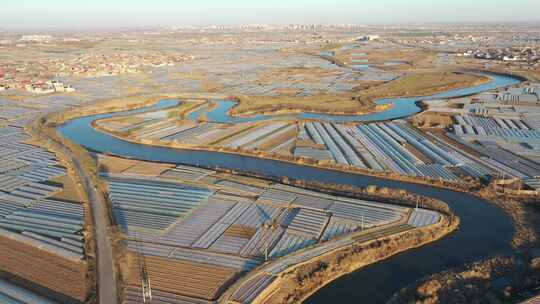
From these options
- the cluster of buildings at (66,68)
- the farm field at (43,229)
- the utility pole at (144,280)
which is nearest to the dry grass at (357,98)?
the farm field at (43,229)

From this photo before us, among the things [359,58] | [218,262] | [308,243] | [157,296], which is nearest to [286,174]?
[308,243]

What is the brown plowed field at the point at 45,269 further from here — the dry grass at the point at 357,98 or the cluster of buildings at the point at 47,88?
the cluster of buildings at the point at 47,88

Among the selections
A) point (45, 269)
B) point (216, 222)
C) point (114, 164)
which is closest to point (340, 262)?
point (216, 222)

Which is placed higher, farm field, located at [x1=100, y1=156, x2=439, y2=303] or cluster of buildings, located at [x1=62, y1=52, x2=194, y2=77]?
cluster of buildings, located at [x1=62, y1=52, x2=194, y2=77]

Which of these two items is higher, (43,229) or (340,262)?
(43,229)

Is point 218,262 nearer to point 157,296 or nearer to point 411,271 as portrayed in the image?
point 157,296

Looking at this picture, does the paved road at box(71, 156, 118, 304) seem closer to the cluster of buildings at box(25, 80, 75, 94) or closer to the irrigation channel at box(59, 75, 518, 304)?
the irrigation channel at box(59, 75, 518, 304)

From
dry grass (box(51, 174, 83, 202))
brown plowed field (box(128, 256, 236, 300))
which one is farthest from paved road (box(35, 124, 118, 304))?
brown plowed field (box(128, 256, 236, 300))

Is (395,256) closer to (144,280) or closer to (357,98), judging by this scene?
(144,280)

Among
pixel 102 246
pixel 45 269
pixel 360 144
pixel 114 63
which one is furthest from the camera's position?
pixel 114 63
